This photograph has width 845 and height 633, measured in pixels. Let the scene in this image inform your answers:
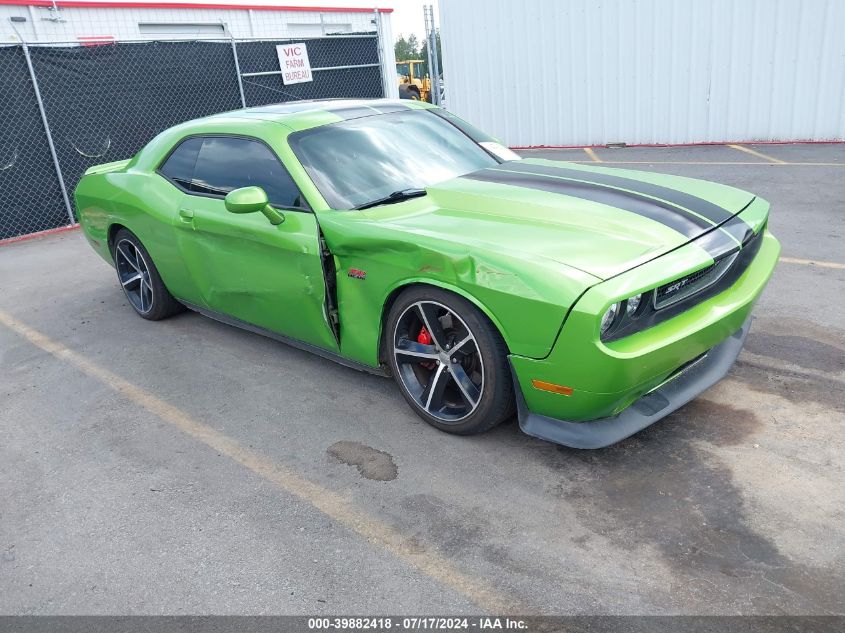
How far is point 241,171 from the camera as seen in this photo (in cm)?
438

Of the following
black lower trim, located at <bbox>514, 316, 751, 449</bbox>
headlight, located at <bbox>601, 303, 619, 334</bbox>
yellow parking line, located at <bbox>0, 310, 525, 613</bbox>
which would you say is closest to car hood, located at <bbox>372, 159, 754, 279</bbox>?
headlight, located at <bbox>601, 303, 619, 334</bbox>

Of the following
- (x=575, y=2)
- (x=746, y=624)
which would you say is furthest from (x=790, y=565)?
(x=575, y=2)

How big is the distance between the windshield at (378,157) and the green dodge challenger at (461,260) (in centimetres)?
1

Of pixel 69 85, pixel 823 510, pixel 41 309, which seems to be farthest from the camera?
pixel 69 85

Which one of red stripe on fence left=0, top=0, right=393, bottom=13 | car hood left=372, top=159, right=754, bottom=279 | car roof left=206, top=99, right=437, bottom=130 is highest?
red stripe on fence left=0, top=0, right=393, bottom=13

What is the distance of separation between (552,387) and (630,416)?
0.43m

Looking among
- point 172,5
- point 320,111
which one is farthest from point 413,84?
point 320,111

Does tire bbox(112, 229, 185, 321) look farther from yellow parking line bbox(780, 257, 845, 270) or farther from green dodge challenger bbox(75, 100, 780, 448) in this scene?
yellow parking line bbox(780, 257, 845, 270)

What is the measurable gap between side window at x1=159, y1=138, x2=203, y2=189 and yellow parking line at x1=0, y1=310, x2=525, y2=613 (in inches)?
53.1

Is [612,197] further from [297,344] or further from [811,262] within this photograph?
[811,262]

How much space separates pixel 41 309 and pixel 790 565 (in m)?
5.90

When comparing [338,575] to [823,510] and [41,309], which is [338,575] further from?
[41,309]

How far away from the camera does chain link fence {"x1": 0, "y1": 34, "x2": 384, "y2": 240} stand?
9153mm

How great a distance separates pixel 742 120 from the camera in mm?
12055
